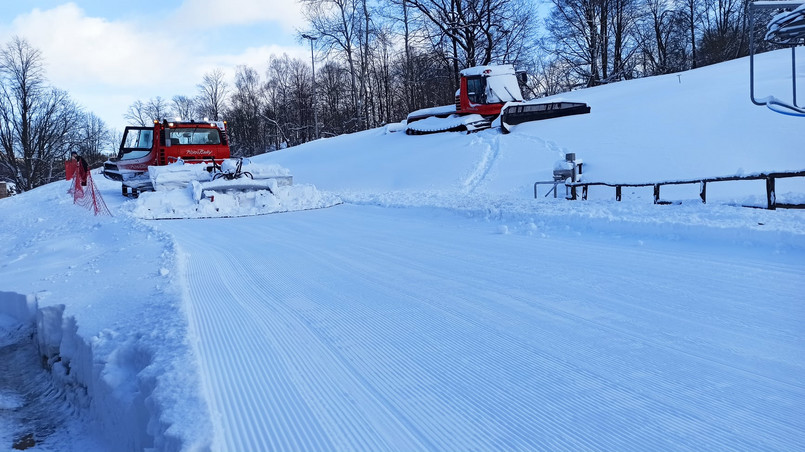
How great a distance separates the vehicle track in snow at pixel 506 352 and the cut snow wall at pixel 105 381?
0.34 meters

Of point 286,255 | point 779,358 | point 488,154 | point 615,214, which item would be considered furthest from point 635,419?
point 488,154

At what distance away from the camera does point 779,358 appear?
286cm

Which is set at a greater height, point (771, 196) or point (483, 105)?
point (483, 105)

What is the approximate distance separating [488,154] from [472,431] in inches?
663

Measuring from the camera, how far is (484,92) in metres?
23.6

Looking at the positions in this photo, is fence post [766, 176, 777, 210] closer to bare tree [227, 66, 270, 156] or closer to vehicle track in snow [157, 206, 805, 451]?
vehicle track in snow [157, 206, 805, 451]

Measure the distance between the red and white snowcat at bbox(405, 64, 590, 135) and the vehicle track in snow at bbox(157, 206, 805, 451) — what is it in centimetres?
1668

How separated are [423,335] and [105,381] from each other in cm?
201

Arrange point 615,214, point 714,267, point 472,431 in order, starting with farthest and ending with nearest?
1. point 615,214
2. point 714,267
3. point 472,431

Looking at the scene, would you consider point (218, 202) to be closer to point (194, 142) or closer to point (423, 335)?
point (194, 142)

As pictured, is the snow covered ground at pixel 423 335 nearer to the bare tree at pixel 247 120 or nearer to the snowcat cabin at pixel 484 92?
the snowcat cabin at pixel 484 92

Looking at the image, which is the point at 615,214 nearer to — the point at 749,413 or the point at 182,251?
the point at 749,413

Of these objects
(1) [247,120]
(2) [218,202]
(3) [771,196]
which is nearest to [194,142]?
(2) [218,202]

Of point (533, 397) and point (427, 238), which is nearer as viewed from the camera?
point (533, 397)
